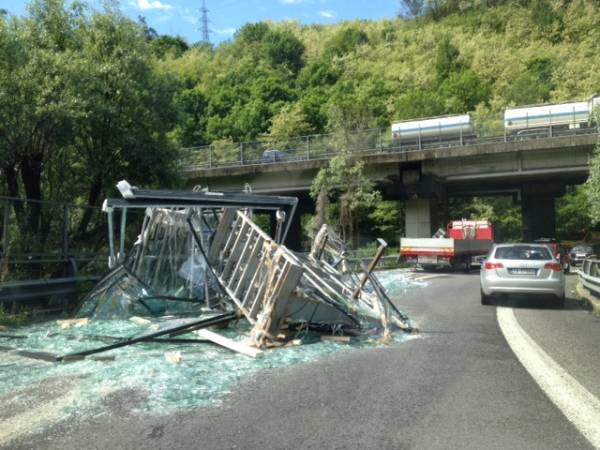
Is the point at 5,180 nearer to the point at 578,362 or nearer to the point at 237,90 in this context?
the point at 578,362

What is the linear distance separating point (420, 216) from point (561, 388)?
31.5 meters

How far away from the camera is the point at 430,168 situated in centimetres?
3519

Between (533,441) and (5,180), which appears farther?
(5,180)

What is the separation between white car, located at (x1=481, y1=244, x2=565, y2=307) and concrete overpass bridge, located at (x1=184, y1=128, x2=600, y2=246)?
19614mm

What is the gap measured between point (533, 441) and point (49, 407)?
4.50 meters

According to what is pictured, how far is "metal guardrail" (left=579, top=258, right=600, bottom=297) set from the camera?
45.4 ft

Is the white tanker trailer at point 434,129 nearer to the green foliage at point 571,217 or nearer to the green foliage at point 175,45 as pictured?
the green foliage at point 571,217

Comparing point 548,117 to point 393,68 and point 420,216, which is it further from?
point 393,68

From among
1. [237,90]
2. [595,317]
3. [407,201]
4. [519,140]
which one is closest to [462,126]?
[519,140]

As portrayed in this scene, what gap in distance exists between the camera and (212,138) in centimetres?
Result: 8644

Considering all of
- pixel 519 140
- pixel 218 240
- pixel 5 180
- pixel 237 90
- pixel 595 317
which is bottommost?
pixel 595 317

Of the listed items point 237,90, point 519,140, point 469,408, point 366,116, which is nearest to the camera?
point 469,408

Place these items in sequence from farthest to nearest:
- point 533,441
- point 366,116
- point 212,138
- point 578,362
→ point 212,138 < point 366,116 < point 578,362 < point 533,441

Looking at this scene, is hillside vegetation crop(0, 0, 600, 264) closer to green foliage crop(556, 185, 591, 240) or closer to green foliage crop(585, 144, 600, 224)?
green foliage crop(556, 185, 591, 240)
